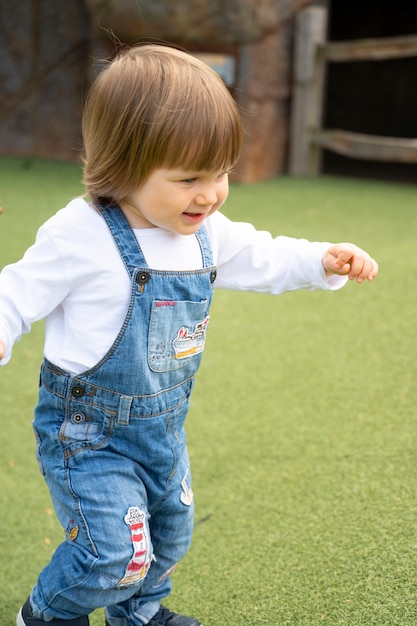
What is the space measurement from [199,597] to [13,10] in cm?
559

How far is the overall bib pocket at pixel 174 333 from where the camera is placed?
4.15 ft

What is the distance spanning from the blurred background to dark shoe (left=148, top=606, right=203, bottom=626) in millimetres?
3278

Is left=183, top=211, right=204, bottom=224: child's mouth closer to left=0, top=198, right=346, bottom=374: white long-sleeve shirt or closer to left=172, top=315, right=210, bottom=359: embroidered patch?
left=0, top=198, right=346, bottom=374: white long-sleeve shirt

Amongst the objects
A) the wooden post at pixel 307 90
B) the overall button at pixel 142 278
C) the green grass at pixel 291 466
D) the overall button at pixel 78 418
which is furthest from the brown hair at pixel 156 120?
the wooden post at pixel 307 90

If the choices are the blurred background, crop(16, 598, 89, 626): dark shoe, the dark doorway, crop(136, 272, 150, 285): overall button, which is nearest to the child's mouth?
crop(136, 272, 150, 285): overall button

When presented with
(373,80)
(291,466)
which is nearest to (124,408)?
(291,466)

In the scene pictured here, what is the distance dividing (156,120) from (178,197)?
12 cm

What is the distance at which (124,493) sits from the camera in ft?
4.14

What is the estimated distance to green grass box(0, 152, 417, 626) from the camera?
157 centimetres

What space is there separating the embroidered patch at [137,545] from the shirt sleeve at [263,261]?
447mm

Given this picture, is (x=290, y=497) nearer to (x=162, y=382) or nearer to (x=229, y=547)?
(x=229, y=547)

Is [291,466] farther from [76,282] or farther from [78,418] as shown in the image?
[76,282]

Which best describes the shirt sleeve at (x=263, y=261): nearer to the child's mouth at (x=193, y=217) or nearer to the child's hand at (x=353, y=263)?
the child's hand at (x=353, y=263)

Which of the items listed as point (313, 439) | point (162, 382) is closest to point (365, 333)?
point (313, 439)
